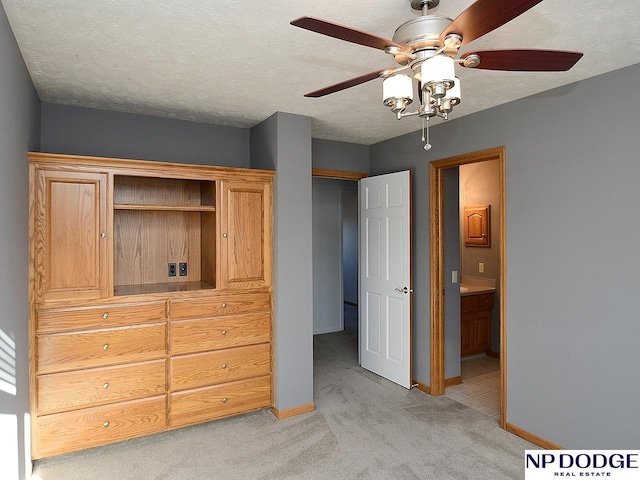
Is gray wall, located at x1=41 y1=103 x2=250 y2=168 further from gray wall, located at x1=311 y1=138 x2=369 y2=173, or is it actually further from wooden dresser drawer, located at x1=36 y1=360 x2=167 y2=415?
wooden dresser drawer, located at x1=36 y1=360 x2=167 y2=415

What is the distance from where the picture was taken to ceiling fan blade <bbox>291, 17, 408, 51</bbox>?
1270mm

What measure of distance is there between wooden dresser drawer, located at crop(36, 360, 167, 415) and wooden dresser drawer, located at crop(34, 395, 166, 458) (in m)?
0.05

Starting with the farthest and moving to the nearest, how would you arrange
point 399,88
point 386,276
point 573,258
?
1. point 386,276
2. point 573,258
3. point 399,88

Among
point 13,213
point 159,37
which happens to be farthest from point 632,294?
point 13,213

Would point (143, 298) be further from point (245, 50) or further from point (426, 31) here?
point (426, 31)

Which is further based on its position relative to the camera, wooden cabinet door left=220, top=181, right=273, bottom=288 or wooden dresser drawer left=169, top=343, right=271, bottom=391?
wooden cabinet door left=220, top=181, right=273, bottom=288

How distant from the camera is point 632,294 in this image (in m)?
2.34

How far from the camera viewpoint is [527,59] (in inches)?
59.2

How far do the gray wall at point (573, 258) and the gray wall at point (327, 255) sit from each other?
306 centimetres

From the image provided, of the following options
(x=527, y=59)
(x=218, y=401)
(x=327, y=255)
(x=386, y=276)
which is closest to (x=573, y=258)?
(x=527, y=59)

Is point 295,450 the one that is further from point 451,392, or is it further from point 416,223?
point 416,223

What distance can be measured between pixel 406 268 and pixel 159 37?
9.05 ft

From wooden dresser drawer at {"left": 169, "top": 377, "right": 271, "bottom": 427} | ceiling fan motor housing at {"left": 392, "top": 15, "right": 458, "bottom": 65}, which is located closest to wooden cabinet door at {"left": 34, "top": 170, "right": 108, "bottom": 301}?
wooden dresser drawer at {"left": 169, "top": 377, "right": 271, "bottom": 427}

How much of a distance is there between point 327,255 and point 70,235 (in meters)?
3.86
